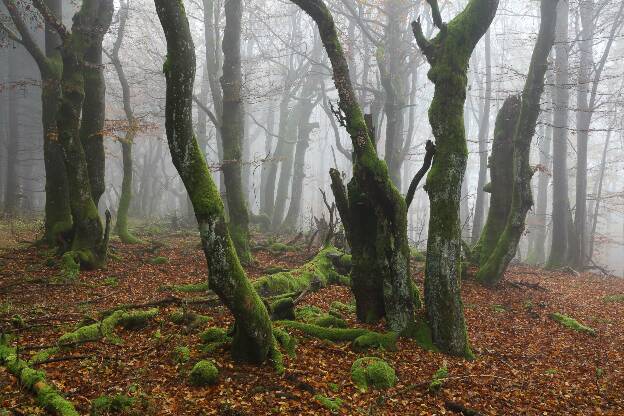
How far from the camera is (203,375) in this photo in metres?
5.52

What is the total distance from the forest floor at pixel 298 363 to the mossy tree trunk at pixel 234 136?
7.57ft

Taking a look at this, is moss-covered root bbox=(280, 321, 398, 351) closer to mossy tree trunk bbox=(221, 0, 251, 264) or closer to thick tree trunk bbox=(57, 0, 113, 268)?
mossy tree trunk bbox=(221, 0, 251, 264)

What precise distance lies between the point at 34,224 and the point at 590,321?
18567 millimetres

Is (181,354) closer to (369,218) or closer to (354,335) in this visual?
(354,335)

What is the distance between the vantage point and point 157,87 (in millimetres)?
35531

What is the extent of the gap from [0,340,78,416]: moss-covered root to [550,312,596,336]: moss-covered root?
379 inches

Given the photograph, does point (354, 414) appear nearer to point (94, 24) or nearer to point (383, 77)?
point (94, 24)

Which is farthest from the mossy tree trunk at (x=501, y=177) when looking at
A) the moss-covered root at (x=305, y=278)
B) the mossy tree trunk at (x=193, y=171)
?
the mossy tree trunk at (x=193, y=171)

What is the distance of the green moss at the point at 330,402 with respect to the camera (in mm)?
5301

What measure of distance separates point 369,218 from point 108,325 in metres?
4.55

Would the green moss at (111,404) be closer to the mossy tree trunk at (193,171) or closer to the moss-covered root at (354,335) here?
the mossy tree trunk at (193,171)

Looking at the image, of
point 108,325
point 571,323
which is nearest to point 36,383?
point 108,325

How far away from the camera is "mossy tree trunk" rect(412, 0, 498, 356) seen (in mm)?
7414

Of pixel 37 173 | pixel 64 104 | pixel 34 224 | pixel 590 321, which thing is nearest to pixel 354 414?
pixel 590 321
